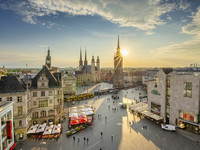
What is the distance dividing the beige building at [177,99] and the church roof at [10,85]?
42177 millimetres

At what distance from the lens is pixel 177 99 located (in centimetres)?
3334

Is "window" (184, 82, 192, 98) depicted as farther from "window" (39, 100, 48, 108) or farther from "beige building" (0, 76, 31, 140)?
"beige building" (0, 76, 31, 140)

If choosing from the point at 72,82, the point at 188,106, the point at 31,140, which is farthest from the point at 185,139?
the point at 72,82

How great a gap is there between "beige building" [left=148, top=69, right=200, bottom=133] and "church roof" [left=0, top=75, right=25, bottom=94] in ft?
138

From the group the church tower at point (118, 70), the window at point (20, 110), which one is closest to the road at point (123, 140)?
the window at point (20, 110)

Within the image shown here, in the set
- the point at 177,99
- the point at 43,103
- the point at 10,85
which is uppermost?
the point at 10,85

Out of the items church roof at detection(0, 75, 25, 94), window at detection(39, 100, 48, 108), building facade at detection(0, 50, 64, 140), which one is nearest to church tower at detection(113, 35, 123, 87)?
building facade at detection(0, 50, 64, 140)

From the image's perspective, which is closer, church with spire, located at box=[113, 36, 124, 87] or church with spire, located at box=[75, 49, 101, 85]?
church with spire, located at box=[113, 36, 124, 87]

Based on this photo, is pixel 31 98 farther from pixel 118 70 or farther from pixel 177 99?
pixel 118 70

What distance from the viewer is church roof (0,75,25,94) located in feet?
96.1

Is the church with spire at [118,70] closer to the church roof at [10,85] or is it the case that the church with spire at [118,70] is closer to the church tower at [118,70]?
the church tower at [118,70]

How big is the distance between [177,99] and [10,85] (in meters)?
46.9

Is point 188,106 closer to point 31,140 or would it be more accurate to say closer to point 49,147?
point 49,147

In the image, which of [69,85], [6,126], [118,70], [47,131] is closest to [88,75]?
[118,70]
